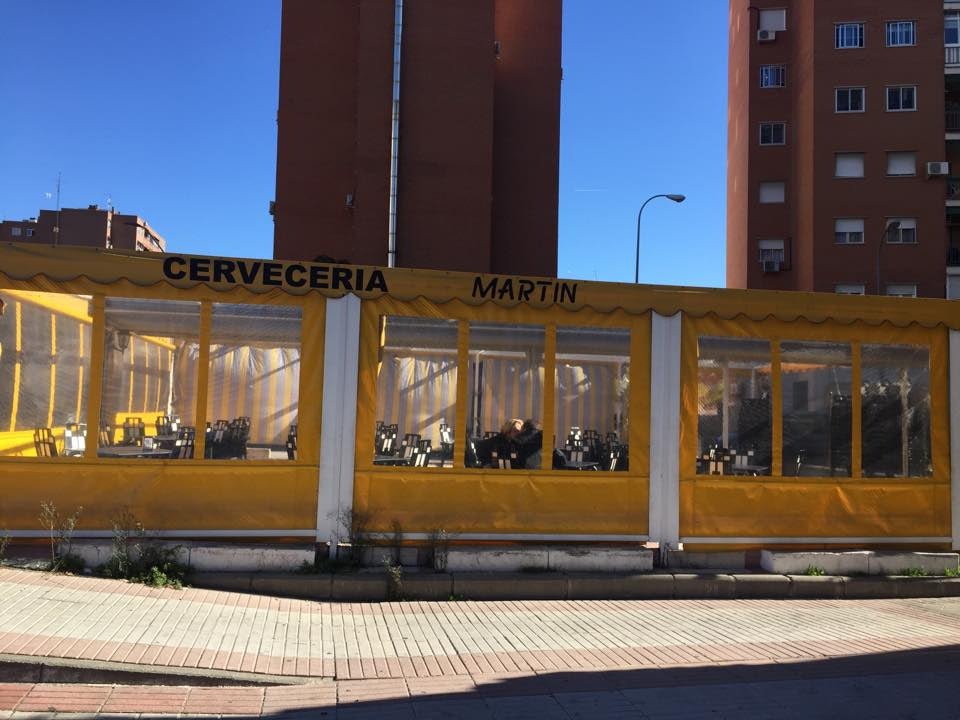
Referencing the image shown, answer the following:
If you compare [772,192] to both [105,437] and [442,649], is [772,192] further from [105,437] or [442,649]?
[442,649]

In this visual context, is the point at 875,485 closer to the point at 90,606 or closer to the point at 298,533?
the point at 298,533

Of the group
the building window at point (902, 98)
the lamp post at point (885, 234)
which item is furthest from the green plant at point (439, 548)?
the building window at point (902, 98)

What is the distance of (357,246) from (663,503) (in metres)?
20.4

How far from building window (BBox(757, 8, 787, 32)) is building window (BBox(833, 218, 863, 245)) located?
438 inches

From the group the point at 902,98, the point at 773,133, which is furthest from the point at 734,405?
the point at 773,133

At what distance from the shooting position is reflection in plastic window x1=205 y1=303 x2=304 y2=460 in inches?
314

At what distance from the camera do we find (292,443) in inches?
317

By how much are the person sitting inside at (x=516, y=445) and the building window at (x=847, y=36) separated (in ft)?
118

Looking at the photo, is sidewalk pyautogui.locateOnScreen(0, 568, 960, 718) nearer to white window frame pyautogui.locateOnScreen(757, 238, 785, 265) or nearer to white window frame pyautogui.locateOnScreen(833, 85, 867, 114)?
white window frame pyautogui.locateOnScreen(757, 238, 785, 265)

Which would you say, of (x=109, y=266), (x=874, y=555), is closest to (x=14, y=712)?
(x=109, y=266)

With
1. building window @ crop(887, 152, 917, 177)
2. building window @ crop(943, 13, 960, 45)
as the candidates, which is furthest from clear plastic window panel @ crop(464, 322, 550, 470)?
building window @ crop(943, 13, 960, 45)

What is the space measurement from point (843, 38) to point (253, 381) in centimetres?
3770

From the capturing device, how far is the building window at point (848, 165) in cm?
3584

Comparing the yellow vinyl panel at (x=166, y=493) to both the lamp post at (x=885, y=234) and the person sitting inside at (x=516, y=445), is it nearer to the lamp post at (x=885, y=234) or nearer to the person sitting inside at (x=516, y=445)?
the person sitting inside at (x=516, y=445)
